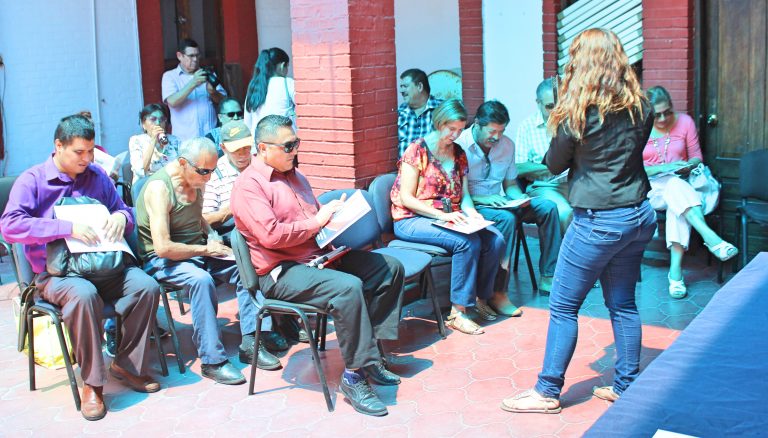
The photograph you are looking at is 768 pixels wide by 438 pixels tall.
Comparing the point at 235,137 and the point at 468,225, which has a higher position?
the point at 235,137

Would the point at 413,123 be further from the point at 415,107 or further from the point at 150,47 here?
the point at 150,47

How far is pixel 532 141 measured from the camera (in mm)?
7504

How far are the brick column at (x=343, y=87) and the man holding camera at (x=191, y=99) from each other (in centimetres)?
257

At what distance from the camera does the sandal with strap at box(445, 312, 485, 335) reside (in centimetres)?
613

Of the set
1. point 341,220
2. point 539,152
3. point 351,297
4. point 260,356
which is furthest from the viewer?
point 539,152

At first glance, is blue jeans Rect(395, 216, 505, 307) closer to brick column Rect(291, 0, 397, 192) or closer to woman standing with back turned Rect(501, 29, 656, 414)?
brick column Rect(291, 0, 397, 192)

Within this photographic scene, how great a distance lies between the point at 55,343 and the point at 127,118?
16.7 feet

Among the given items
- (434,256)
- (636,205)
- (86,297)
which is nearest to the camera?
(636,205)

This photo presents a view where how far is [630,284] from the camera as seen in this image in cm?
470

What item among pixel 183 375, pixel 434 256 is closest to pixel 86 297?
pixel 183 375

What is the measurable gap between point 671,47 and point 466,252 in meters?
2.86

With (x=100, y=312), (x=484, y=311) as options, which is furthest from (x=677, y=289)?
(x=100, y=312)

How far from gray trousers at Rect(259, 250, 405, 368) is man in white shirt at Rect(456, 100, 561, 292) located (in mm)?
1554

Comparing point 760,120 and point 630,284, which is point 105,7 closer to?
point 760,120
